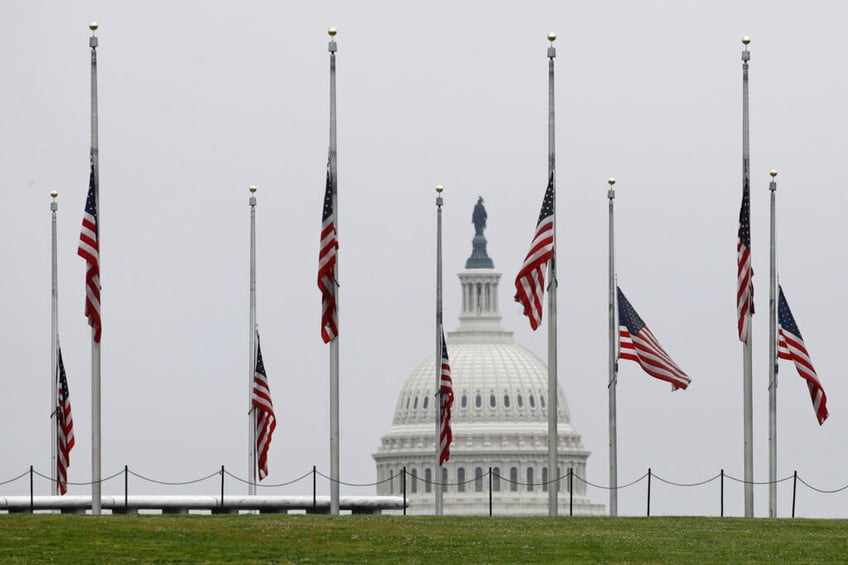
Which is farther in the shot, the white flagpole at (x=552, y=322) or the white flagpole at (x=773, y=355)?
the white flagpole at (x=773, y=355)

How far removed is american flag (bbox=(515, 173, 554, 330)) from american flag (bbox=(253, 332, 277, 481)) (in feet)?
44.3

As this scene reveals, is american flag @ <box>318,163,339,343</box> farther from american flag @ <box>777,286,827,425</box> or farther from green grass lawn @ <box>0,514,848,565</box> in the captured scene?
american flag @ <box>777,286,827,425</box>

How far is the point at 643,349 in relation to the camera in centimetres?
7981

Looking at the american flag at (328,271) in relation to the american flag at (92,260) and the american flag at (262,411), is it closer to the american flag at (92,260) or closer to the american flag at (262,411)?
the american flag at (92,260)

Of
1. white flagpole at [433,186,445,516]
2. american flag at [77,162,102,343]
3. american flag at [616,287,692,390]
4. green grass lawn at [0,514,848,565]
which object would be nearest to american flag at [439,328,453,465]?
white flagpole at [433,186,445,516]

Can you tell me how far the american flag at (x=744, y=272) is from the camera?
73875 millimetres

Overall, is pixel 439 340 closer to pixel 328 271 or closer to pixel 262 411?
pixel 262 411

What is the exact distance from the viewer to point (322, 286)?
71.6 m

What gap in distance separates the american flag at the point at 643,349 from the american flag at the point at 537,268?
6.56m

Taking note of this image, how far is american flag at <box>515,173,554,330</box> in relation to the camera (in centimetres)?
7194

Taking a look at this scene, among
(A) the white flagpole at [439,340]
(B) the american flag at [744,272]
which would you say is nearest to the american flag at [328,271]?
(B) the american flag at [744,272]

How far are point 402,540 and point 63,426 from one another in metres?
27.9

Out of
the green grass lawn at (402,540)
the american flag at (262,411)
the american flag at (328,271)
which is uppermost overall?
the american flag at (328,271)

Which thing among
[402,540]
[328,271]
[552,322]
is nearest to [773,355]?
[552,322]
